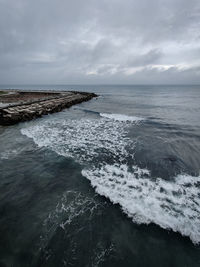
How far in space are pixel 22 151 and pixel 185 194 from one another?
9308 mm

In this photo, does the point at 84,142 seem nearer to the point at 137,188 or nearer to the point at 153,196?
the point at 137,188

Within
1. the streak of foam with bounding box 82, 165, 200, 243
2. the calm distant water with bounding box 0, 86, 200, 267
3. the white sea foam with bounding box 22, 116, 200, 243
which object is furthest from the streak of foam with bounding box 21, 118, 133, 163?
the streak of foam with bounding box 82, 165, 200, 243

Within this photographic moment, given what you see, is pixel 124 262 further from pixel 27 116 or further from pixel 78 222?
pixel 27 116

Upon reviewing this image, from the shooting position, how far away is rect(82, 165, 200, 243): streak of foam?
14.9ft

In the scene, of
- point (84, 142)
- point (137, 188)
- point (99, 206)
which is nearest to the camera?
point (99, 206)

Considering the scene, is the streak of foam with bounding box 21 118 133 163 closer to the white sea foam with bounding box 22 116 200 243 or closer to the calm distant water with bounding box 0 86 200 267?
the white sea foam with bounding box 22 116 200 243

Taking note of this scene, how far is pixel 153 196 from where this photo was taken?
5.54 metres

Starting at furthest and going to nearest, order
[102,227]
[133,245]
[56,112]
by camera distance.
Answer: [56,112] < [102,227] < [133,245]

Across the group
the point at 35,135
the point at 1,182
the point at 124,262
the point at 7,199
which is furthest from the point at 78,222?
the point at 35,135

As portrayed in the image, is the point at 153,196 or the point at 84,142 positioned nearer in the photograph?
the point at 153,196

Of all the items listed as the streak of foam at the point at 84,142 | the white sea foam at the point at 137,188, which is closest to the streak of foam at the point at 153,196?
the white sea foam at the point at 137,188

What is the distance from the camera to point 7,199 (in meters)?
5.41

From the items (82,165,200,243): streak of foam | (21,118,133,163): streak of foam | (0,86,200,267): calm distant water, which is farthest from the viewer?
(21,118,133,163): streak of foam

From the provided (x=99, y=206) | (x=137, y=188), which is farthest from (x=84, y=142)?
(x=99, y=206)
